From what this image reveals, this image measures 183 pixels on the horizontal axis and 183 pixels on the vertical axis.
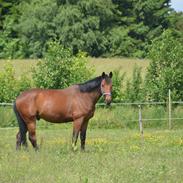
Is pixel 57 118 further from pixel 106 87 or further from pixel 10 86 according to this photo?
pixel 10 86

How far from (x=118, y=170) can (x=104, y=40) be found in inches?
2097

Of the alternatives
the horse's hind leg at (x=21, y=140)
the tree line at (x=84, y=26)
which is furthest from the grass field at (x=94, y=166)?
the tree line at (x=84, y=26)

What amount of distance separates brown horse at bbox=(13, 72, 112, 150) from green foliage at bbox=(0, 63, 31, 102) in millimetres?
17865

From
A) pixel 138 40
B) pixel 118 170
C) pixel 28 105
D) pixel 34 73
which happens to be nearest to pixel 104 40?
pixel 138 40

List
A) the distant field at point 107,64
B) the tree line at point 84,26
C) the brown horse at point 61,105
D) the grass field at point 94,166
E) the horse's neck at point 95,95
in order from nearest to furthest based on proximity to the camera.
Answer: the grass field at point 94,166
the brown horse at point 61,105
the horse's neck at point 95,95
the distant field at point 107,64
the tree line at point 84,26

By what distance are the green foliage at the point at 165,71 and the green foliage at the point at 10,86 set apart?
731cm

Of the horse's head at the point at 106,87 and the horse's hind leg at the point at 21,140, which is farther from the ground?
the horse's head at the point at 106,87

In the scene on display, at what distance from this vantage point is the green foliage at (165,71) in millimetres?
32812

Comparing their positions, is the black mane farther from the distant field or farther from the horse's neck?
the distant field

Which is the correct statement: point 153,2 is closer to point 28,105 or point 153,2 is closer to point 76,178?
point 28,105

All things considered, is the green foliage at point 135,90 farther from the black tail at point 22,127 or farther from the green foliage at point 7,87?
the black tail at point 22,127

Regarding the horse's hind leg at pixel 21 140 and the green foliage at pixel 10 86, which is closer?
the horse's hind leg at pixel 21 140

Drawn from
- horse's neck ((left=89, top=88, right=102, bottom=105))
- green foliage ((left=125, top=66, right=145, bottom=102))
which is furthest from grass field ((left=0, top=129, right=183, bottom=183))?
green foliage ((left=125, top=66, right=145, bottom=102))

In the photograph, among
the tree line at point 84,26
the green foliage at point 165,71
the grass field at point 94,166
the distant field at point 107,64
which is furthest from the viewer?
the tree line at point 84,26
